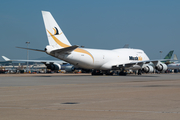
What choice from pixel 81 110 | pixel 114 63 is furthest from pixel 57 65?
pixel 81 110

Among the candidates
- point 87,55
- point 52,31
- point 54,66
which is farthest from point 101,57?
point 52,31

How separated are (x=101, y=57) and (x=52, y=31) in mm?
10475

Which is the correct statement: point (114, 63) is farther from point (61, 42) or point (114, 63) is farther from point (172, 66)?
point (172, 66)

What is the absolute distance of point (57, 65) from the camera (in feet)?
152

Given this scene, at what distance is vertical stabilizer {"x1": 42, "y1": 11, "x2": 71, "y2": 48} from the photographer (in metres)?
37.9

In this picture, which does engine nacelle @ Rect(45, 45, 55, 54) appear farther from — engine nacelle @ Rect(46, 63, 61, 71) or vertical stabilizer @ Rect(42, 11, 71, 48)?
engine nacelle @ Rect(46, 63, 61, 71)

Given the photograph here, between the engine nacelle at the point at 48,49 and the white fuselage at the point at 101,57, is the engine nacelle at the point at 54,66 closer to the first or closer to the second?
the white fuselage at the point at 101,57

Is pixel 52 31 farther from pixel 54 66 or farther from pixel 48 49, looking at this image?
pixel 54 66

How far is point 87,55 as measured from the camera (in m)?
42.1

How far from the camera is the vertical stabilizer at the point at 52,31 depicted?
3794cm

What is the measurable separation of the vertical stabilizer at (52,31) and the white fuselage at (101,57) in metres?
1.78

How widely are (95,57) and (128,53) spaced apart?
994 cm

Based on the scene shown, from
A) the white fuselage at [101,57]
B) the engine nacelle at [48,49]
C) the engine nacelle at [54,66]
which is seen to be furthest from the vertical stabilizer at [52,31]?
the engine nacelle at [54,66]

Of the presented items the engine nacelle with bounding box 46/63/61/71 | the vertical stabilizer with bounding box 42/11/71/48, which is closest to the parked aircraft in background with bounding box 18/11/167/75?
the vertical stabilizer with bounding box 42/11/71/48
